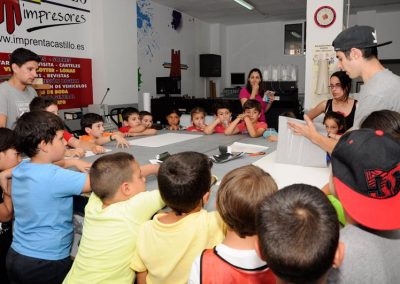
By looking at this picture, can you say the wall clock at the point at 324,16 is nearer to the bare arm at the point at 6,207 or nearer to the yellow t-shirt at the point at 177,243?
the yellow t-shirt at the point at 177,243

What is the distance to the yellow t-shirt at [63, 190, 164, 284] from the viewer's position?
4.15 feet

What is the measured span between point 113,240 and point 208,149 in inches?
49.1

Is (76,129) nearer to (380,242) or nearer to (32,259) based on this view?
(32,259)

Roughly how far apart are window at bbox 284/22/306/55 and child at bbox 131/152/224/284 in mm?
7707

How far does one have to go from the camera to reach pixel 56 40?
459cm

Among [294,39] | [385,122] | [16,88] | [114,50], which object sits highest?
[294,39]

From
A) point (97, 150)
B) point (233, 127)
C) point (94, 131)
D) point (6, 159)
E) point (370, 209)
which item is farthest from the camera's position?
point (233, 127)

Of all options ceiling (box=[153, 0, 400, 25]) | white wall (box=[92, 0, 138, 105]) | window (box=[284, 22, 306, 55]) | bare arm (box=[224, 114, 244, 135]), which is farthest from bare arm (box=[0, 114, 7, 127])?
window (box=[284, 22, 306, 55])

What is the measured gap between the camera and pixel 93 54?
508 cm

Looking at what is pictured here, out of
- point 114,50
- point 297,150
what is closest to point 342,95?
point 297,150

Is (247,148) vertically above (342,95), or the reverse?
(342,95)

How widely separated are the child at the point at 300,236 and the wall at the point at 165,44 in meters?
5.75

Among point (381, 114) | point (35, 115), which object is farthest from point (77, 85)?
point (381, 114)

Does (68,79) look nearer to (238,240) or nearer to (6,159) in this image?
(6,159)
